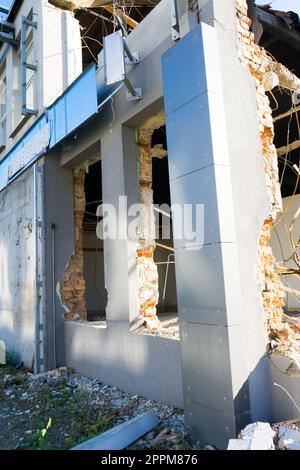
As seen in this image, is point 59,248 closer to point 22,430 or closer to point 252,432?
point 22,430

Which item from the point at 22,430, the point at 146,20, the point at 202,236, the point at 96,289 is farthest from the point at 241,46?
the point at 96,289

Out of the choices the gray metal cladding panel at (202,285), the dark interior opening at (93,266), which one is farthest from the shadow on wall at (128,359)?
the dark interior opening at (93,266)

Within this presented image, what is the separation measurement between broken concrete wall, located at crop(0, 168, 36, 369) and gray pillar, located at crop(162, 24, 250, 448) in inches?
143

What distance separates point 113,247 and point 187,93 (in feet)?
7.12

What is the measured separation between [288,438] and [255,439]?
9.9 inches

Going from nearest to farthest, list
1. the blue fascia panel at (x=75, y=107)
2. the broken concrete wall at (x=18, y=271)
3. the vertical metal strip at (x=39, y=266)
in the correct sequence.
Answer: the blue fascia panel at (x=75, y=107) < the vertical metal strip at (x=39, y=266) < the broken concrete wall at (x=18, y=271)

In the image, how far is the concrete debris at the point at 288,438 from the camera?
2.36 metres

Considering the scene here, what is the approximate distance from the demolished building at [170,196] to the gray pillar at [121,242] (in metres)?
0.02

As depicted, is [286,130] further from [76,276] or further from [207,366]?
[207,366]

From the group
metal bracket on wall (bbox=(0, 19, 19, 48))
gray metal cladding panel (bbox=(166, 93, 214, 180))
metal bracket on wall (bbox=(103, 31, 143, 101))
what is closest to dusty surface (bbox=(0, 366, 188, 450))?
gray metal cladding panel (bbox=(166, 93, 214, 180))

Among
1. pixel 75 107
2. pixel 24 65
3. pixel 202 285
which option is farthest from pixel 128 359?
pixel 24 65

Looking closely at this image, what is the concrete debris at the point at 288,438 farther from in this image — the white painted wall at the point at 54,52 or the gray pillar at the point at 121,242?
the white painted wall at the point at 54,52

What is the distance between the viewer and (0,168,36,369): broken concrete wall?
609 cm

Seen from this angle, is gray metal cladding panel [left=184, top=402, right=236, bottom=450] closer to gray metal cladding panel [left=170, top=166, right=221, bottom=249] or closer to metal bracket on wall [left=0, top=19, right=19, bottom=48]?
gray metal cladding panel [left=170, top=166, right=221, bottom=249]
